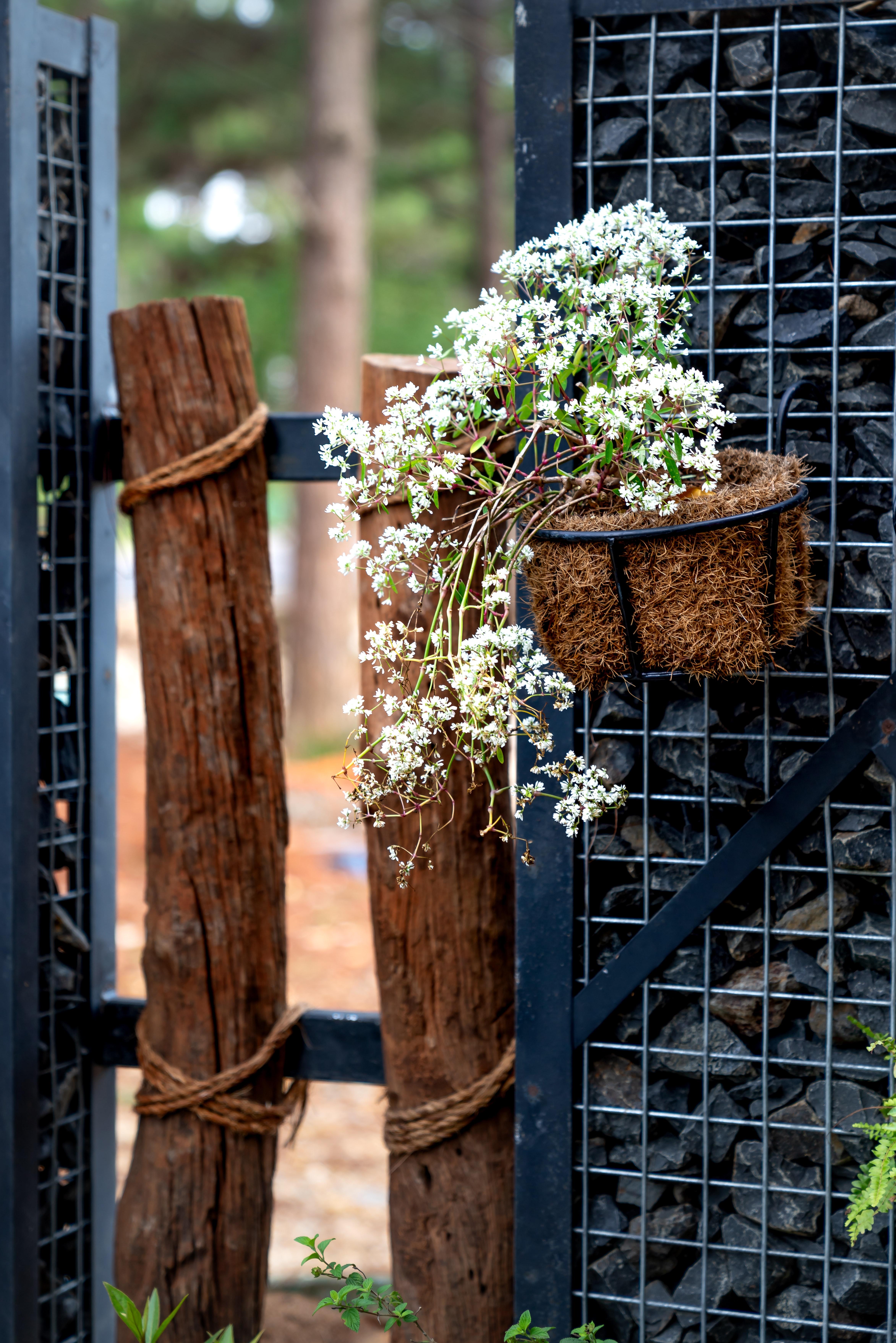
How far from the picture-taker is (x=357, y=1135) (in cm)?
407

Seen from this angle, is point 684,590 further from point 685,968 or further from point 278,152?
point 278,152

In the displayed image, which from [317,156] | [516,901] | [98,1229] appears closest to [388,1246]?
[98,1229]

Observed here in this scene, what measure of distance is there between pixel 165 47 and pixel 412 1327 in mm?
8915

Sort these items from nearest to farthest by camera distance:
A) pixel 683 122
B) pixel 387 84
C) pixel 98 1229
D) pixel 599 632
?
pixel 599 632 < pixel 683 122 < pixel 98 1229 < pixel 387 84

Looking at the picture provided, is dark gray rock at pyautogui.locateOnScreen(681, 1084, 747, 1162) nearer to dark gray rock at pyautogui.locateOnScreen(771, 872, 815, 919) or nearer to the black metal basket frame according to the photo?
dark gray rock at pyautogui.locateOnScreen(771, 872, 815, 919)

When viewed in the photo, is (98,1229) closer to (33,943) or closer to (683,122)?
(33,943)

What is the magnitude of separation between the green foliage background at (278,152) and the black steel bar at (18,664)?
6000 millimetres

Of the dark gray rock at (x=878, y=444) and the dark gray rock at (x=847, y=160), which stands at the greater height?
the dark gray rock at (x=847, y=160)

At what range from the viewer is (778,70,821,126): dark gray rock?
1716 millimetres

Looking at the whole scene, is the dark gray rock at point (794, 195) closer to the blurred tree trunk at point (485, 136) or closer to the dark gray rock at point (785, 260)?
the dark gray rock at point (785, 260)

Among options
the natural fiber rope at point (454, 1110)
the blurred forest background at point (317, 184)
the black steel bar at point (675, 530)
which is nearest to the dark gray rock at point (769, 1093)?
the natural fiber rope at point (454, 1110)

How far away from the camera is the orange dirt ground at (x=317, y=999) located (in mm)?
3264

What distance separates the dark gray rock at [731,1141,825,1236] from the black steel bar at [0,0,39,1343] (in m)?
1.18

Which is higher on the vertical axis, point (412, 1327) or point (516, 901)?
point (516, 901)
